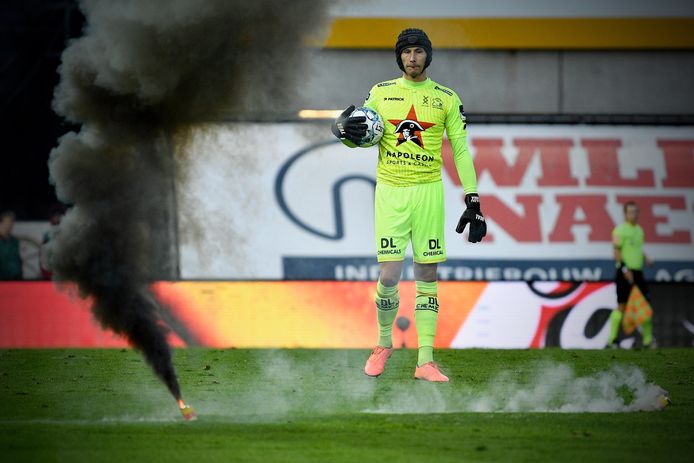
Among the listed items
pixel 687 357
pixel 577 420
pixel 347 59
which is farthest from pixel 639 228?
pixel 577 420

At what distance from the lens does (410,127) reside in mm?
10711

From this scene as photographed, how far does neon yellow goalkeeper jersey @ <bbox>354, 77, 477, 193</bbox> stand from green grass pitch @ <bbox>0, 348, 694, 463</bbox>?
6.15 ft

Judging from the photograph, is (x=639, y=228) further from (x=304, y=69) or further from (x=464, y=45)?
(x=304, y=69)

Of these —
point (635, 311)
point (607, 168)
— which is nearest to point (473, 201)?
point (635, 311)

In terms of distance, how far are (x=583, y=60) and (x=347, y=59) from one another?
4427mm

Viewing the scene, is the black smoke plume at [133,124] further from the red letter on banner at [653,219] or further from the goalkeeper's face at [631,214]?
Result: the red letter on banner at [653,219]

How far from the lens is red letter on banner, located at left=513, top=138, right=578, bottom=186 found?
66.1ft

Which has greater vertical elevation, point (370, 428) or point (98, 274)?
point (98, 274)

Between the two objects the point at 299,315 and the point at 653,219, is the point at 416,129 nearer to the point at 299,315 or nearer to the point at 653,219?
the point at 299,315

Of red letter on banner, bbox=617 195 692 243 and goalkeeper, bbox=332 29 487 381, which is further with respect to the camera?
red letter on banner, bbox=617 195 692 243

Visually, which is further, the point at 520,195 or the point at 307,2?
the point at 520,195

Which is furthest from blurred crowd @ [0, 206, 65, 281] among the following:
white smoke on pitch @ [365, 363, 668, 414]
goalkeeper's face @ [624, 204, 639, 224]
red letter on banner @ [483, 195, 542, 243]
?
white smoke on pitch @ [365, 363, 668, 414]

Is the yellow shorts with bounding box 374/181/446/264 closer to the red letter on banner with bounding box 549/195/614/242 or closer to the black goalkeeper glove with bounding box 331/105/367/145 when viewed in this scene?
the black goalkeeper glove with bounding box 331/105/367/145

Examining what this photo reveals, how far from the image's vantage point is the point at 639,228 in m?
18.8
